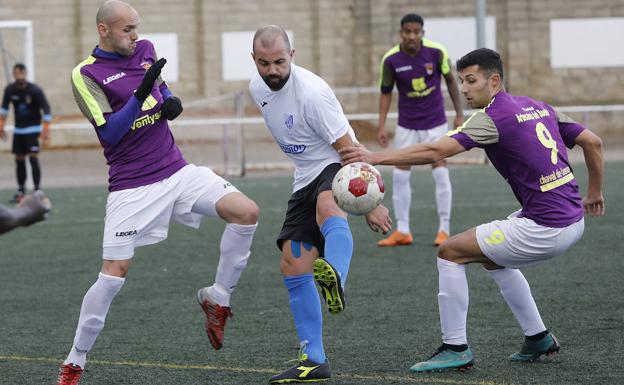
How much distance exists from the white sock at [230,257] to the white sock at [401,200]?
5602 millimetres

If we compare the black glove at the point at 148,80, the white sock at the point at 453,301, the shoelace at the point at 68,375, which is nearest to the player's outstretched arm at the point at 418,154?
the white sock at the point at 453,301

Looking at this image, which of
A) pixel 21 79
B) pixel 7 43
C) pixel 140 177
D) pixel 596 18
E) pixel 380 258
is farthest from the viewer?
pixel 596 18

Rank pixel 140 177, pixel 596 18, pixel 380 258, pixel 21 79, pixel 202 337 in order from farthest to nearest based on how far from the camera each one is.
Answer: pixel 596 18
pixel 21 79
pixel 380 258
pixel 202 337
pixel 140 177

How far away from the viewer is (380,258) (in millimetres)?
11367

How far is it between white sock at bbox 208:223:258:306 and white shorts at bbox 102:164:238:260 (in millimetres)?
161

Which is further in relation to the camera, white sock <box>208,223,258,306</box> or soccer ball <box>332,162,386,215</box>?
white sock <box>208,223,258,306</box>

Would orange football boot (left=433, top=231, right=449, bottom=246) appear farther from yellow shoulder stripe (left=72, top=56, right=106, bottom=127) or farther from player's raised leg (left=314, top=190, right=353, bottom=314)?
yellow shoulder stripe (left=72, top=56, right=106, bottom=127)

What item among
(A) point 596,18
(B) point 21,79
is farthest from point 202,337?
(A) point 596,18

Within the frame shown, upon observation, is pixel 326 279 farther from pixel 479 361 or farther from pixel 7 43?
pixel 7 43

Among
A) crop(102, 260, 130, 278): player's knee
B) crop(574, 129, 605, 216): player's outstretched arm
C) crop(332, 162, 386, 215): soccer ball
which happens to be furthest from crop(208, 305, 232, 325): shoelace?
crop(574, 129, 605, 216): player's outstretched arm

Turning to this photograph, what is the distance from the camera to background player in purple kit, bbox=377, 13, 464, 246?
1235 cm

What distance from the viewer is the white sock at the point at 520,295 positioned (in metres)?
6.63

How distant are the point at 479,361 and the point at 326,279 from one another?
1.36 metres

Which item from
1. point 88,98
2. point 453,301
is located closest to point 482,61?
point 453,301
